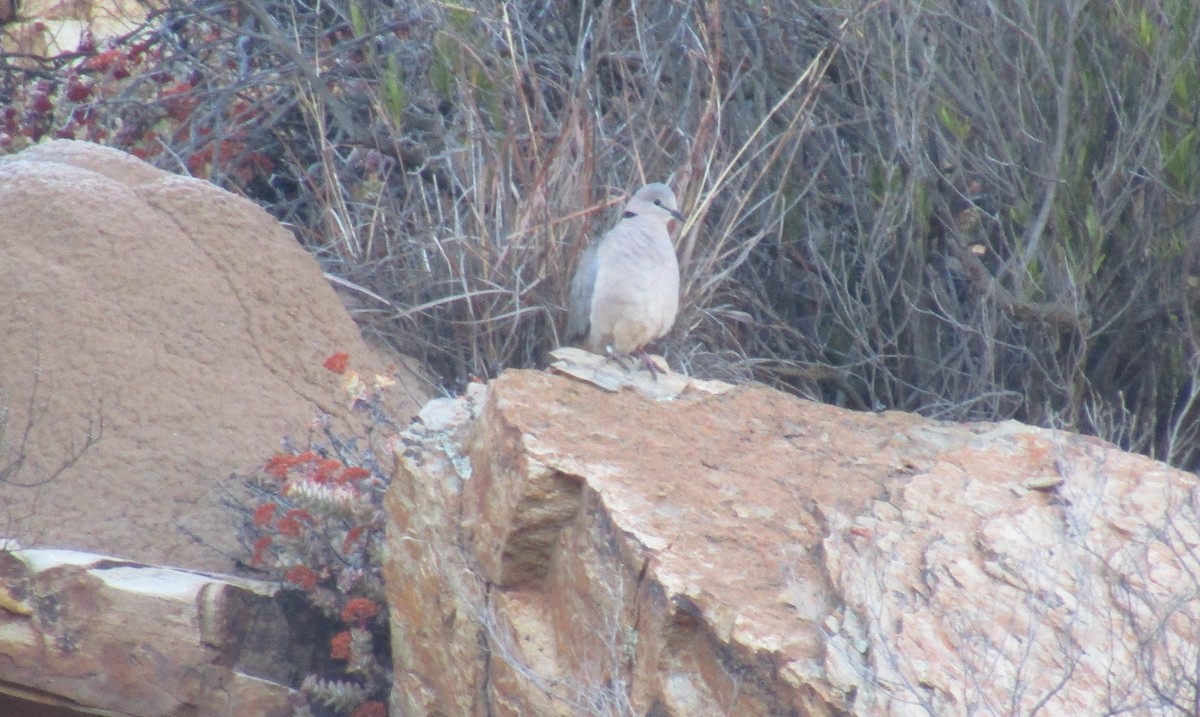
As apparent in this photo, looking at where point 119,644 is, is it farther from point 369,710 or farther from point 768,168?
point 768,168

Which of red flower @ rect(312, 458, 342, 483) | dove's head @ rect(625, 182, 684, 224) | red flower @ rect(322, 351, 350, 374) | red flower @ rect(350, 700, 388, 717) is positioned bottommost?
red flower @ rect(350, 700, 388, 717)

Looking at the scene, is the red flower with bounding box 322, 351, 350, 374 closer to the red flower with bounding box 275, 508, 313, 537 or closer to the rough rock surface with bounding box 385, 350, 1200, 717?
the red flower with bounding box 275, 508, 313, 537

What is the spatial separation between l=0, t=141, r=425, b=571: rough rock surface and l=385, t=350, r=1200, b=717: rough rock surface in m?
1.09

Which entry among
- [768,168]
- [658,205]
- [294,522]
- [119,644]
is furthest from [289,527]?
[768,168]

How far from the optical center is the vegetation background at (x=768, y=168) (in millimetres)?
5527

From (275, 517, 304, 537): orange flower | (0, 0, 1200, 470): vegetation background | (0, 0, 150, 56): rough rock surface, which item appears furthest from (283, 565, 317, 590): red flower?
(0, 0, 150, 56): rough rock surface

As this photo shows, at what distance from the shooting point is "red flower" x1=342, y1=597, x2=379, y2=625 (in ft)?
13.2

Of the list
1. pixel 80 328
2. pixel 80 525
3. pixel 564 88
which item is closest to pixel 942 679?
pixel 80 525

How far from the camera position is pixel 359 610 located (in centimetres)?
402

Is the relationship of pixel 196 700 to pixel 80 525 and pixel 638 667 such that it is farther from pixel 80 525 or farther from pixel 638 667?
pixel 638 667

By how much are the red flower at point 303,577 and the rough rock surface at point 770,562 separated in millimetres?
443

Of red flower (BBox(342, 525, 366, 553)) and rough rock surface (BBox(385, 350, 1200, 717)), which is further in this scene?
red flower (BBox(342, 525, 366, 553))

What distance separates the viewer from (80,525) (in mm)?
4406

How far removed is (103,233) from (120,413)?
731mm
